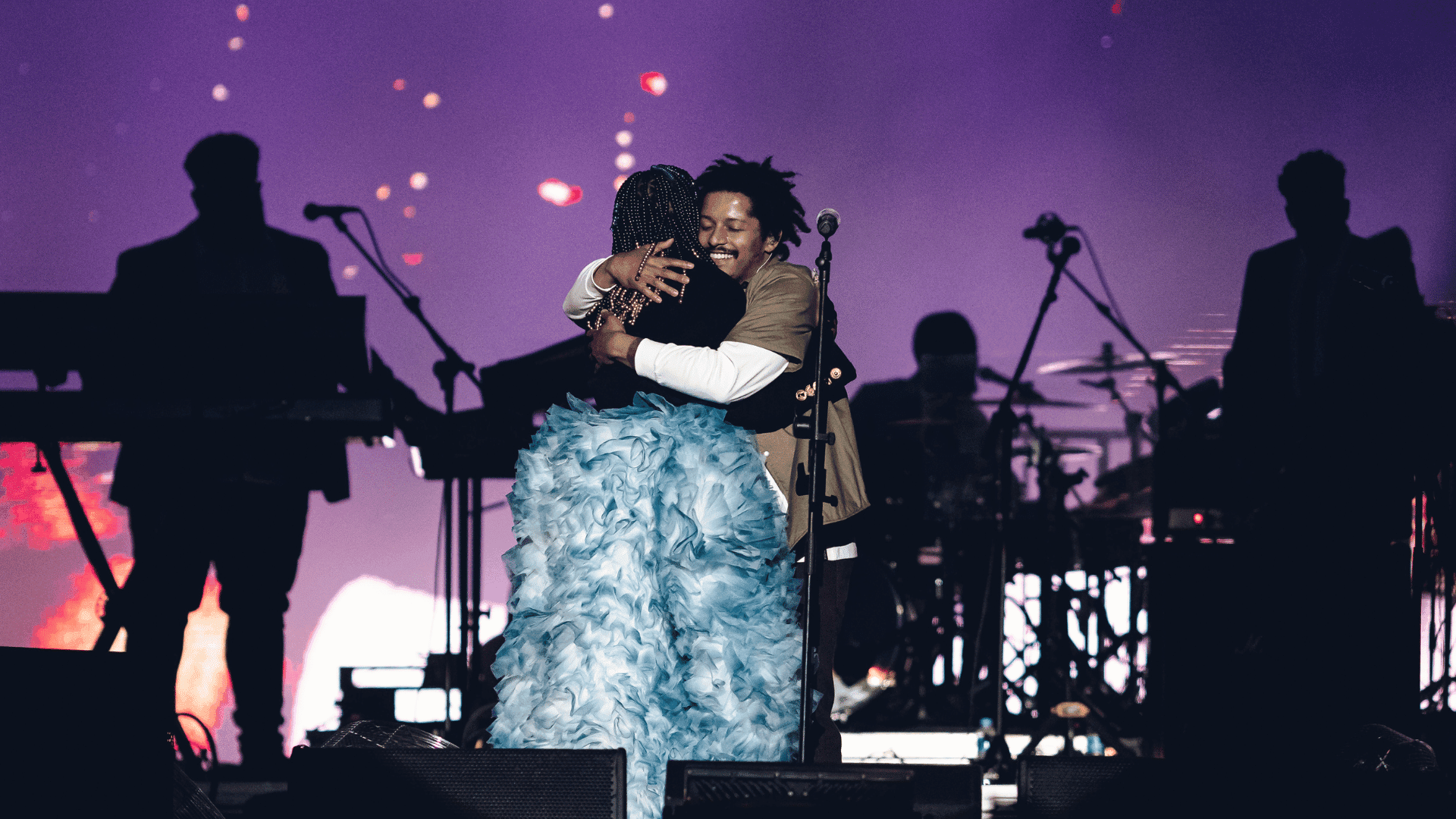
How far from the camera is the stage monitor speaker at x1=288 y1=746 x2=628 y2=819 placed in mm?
1643

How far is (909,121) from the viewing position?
502 centimetres

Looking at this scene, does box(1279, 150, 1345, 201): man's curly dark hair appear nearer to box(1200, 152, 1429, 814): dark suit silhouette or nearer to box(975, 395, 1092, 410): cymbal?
box(1200, 152, 1429, 814): dark suit silhouette

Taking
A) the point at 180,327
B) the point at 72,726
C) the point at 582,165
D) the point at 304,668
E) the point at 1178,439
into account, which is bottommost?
the point at 304,668

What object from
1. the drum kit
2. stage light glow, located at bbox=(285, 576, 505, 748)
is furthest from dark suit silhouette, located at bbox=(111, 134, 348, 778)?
the drum kit

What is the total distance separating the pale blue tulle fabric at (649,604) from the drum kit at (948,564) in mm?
2230

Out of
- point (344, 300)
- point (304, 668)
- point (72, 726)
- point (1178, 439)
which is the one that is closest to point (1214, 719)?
point (1178, 439)

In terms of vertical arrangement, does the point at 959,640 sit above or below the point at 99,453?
below

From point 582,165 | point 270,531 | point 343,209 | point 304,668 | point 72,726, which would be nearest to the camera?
point 72,726

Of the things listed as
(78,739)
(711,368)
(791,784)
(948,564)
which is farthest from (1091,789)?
(948,564)

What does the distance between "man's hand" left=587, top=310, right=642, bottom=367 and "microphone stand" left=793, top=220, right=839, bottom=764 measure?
313mm

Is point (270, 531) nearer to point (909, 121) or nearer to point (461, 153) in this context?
point (461, 153)

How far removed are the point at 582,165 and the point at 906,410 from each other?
5.39 feet

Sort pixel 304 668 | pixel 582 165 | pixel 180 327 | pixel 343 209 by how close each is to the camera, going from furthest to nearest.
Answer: pixel 582 165
pixel 304 668
pixel 343 209
pixel 180 327

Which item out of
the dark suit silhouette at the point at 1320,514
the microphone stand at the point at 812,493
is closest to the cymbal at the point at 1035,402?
the dark suit silhouette at the point at 1320,514
